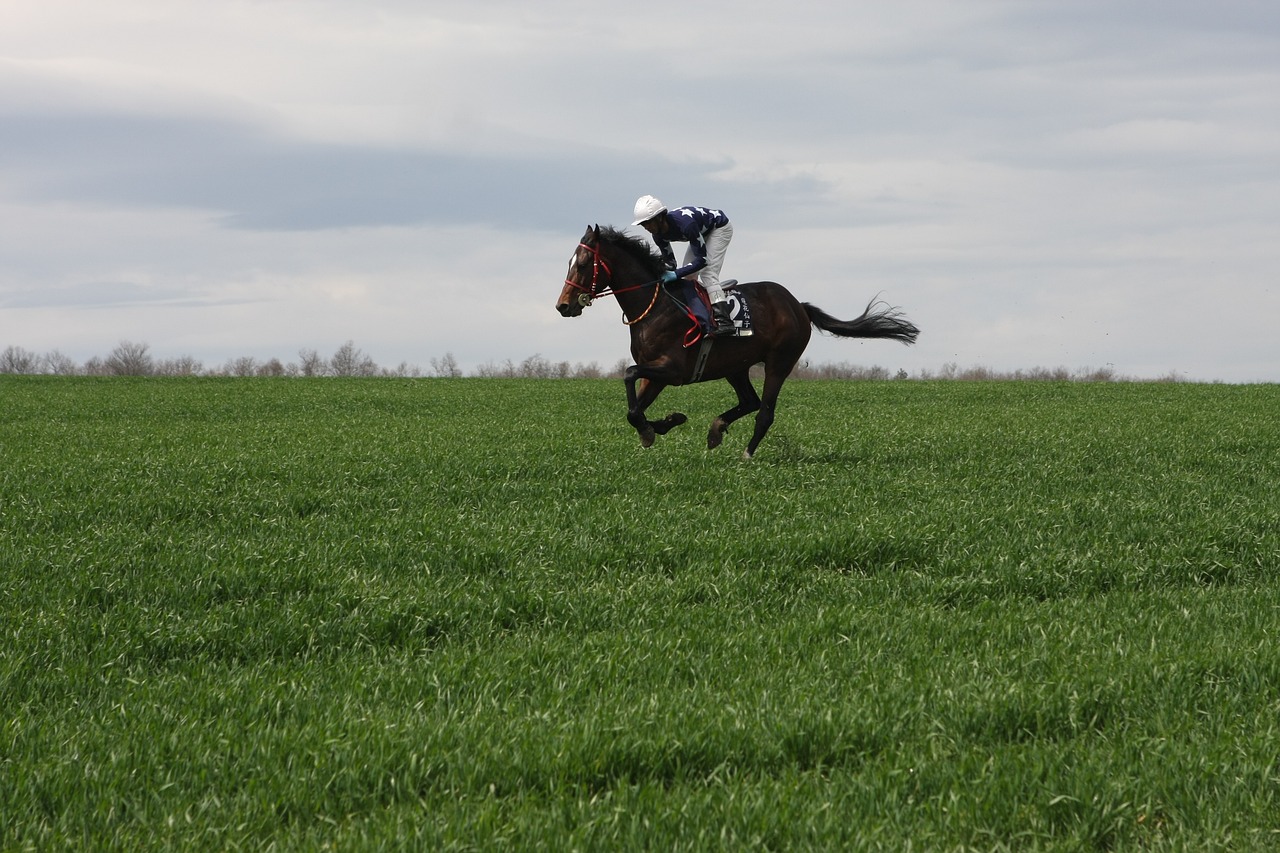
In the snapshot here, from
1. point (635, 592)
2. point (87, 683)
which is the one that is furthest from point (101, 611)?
point (635, 592)

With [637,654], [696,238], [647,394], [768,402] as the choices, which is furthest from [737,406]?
[637,654]

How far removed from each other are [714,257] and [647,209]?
47.9 inches

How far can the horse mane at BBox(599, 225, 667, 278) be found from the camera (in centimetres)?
1466

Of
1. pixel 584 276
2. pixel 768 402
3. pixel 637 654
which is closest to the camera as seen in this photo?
pixel 637 654

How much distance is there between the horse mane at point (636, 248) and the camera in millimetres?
14664

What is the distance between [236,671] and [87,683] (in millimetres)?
861

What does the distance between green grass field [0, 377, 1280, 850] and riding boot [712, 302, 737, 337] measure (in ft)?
5.99

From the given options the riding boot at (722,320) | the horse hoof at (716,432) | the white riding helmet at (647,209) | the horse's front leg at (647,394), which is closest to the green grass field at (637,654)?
the horse hoof at (716,432)

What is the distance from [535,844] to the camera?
457 centimetres

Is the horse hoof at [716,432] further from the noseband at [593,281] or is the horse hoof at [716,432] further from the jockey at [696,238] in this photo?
the noseband at [593,281]

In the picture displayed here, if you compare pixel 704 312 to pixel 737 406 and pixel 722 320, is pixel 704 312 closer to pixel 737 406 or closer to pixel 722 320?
pixel 722 320

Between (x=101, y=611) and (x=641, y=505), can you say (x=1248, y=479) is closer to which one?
(x=641, y=505)

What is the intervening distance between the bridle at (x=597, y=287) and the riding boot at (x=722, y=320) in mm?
825

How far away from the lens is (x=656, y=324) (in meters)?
14.7
